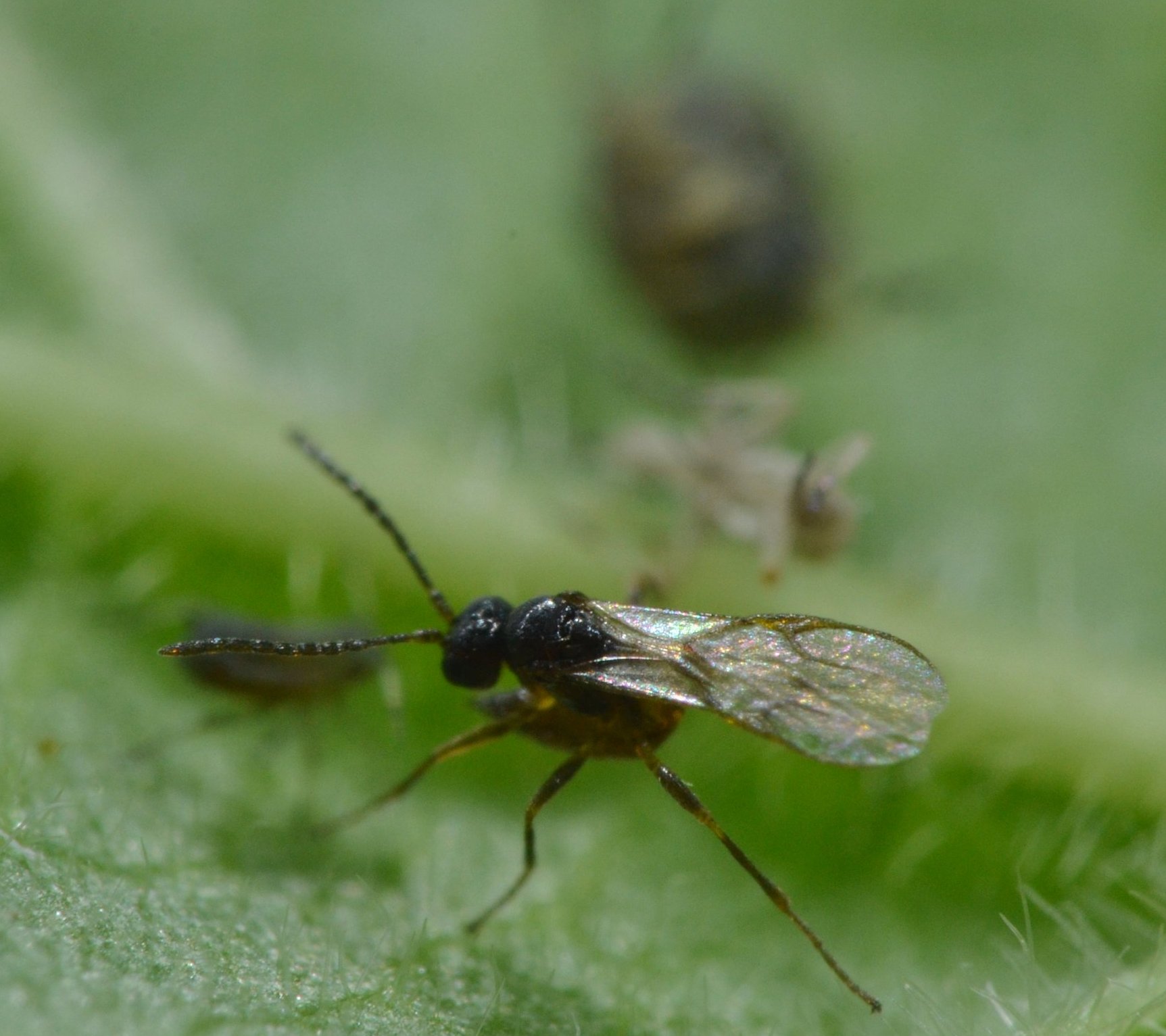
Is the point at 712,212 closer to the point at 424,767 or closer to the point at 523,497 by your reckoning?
the point at 523,497

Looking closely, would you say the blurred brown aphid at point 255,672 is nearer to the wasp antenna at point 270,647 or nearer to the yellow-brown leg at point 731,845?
the wasp antenna at point 270,647

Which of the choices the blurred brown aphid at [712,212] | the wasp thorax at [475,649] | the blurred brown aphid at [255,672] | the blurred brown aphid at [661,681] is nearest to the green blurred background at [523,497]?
the blurred brown aphid at [255,672]

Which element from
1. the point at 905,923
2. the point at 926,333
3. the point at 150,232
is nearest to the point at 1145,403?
the point at 926,333

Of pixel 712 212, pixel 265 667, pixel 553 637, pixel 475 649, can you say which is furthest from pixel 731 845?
pixel 712 212

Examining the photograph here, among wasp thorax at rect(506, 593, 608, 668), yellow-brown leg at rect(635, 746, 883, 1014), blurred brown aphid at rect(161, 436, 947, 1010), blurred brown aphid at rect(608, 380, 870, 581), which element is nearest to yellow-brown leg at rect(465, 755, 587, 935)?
blurred brown aphid at rect(161, 436, 947, 1010)

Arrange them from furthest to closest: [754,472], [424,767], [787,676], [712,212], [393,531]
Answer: [712,212]
[754,472]
[393,531]
[424,767]
[787,676]

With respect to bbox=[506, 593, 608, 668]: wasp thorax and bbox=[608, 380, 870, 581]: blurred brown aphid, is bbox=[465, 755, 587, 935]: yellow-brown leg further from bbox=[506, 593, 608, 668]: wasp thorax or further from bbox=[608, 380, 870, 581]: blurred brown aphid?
bbox=[608, 380, 870, 581]: blurred brown aphid

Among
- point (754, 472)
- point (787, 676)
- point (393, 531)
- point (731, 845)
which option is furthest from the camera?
point (754, 472)

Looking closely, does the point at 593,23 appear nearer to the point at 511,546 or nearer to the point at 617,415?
the point at 617,415
